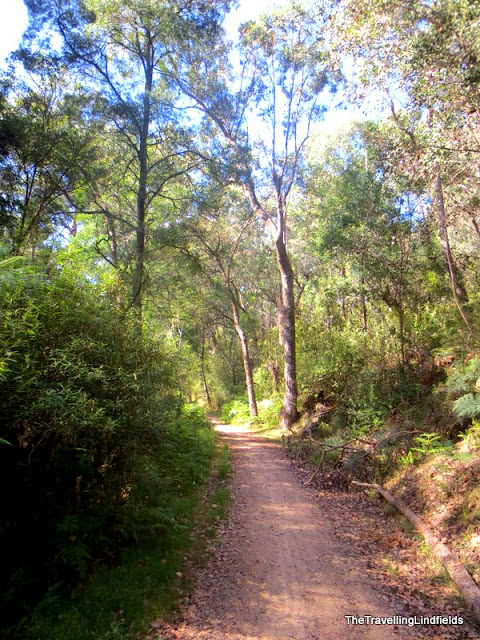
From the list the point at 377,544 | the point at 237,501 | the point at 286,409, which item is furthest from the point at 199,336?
the point at 377,544

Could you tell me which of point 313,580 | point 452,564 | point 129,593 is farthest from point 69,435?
point 452,564

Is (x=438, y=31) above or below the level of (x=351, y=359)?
above

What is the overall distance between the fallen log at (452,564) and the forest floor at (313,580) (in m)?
0.16

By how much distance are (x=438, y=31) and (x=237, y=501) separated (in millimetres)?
9777

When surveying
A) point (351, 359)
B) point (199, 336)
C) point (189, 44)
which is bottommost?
point (351, 359)

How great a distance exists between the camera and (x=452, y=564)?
14.6 feet

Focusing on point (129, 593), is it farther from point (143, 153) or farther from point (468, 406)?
point (143, 153)

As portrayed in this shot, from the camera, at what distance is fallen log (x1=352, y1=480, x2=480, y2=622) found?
12.8 feet

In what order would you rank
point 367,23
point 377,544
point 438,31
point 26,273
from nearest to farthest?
point 26,273, point 377,544, point 438,31, point 367,23

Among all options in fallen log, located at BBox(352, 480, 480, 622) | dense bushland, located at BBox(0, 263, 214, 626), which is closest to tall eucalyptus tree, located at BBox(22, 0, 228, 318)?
dense bushland, located at BBox(0, 263, 214, 626)

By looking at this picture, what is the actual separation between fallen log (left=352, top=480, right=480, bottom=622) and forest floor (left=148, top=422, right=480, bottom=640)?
0.16 m

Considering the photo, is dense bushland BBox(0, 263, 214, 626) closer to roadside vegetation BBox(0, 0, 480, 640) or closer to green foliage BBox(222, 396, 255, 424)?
roadside vegetation BBox(0, 0, 480, 640)

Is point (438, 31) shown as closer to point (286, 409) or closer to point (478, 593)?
point (478, 593)

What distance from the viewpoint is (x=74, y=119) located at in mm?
10523
